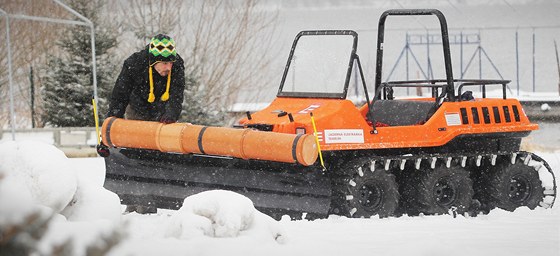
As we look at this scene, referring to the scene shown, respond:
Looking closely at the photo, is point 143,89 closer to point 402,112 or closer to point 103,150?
point 103,150

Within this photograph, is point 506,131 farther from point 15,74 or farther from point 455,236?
point 15,74

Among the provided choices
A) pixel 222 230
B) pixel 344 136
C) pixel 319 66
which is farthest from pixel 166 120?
pixel 222 230

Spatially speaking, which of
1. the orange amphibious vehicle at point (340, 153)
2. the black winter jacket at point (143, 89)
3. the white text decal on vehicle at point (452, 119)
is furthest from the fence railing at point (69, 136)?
the white text decal on vehicle at point (452, 119)

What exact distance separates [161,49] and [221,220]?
299 centimetres

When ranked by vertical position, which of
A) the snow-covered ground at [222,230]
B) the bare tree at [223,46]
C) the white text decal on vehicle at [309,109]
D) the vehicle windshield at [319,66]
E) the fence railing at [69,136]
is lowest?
the fence railing at [69,136]

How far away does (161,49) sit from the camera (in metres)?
8.73

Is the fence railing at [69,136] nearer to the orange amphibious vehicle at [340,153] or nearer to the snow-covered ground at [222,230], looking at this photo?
the orange amphibious vehicle at [340,153]

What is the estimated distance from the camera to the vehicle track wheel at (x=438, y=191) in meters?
8.59

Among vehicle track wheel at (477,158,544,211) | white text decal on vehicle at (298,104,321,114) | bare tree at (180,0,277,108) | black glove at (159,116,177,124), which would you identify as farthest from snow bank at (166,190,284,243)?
bare tree at (180,0,277,108)

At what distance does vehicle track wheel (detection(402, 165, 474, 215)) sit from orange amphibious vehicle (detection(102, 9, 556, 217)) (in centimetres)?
1

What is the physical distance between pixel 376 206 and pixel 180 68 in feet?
6.94

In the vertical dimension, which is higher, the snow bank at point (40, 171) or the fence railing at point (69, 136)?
the snow bank at point (40, 171)

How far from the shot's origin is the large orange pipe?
7539 millimetres

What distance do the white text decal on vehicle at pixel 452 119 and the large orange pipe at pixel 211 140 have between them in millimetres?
1650
